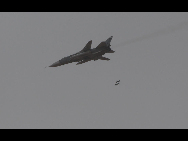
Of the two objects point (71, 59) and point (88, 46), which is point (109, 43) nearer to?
point (88, 46)

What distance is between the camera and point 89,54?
76.4 meters

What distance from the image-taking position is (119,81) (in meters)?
78.0

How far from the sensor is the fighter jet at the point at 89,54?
7544cm

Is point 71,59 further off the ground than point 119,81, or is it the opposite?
point 71,59

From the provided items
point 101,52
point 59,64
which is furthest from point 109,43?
point 59,64

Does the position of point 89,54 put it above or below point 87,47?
below

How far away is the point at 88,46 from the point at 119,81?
12586mm

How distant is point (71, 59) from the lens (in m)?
78.3

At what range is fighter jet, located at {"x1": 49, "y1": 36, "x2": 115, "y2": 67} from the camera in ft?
247

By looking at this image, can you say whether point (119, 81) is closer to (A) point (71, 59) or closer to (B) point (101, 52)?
(B) point (101, 52)

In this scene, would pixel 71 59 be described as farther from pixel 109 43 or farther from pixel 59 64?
pixel 109 43

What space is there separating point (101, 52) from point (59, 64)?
12.4 m

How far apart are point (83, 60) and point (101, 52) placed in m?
5.39

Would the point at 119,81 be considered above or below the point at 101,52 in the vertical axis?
below
